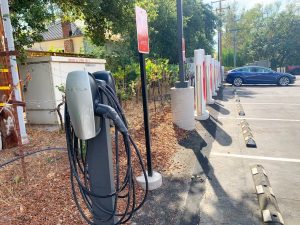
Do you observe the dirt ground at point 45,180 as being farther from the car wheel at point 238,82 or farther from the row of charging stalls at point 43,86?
the car wheel at point 238,82

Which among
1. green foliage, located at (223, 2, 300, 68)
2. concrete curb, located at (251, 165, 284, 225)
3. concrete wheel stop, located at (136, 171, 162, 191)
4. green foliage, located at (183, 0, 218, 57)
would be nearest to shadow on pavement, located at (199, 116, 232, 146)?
concrete curb, located at (251, 165, 284, 225)

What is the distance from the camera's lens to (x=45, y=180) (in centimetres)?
371

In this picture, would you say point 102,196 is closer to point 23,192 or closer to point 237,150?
point 23,192

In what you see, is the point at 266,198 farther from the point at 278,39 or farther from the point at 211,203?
the point at 278,39

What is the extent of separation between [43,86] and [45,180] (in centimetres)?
352

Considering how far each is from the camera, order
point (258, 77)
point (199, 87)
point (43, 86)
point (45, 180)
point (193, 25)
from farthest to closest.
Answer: point (193, 25) → point (258, 77) → point (199, 87) → point (43, 86) → point (45, 180)

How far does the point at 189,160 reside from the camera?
4.62 m

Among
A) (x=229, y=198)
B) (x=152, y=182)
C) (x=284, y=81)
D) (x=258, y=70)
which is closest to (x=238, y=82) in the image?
(x=258, y=70)

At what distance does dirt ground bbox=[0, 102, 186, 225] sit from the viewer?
295 cm

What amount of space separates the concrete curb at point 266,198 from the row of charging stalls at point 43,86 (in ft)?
14.6

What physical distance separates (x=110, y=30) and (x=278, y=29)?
31.6 meters

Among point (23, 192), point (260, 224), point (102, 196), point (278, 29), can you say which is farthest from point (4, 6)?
point (278, 29)

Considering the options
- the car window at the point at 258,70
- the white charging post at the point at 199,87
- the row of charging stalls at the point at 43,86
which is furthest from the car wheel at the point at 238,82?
the row of charging stalls at the point at 43,86

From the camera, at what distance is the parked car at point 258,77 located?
18.3 metres
